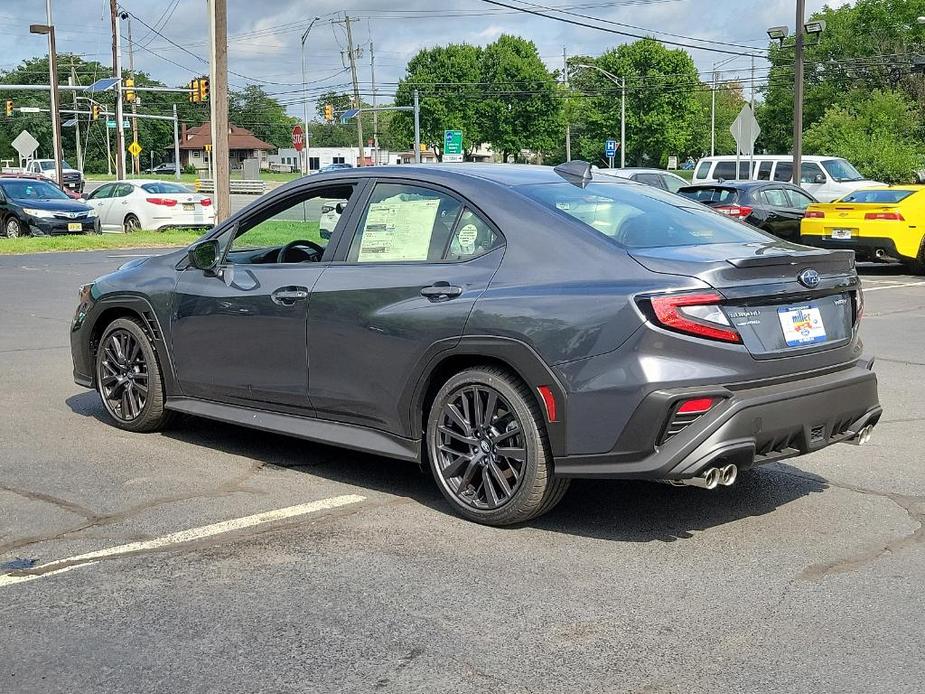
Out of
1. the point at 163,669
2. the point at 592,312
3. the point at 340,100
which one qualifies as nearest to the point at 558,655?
the point at 163,669

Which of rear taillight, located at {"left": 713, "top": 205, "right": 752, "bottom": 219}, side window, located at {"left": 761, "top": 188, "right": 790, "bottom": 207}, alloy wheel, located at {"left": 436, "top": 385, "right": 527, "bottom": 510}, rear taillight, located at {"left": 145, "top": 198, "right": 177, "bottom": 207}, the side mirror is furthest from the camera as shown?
rear taillight, located at {"left": 145, "top": 198, "right": 177, "bottom": 207}

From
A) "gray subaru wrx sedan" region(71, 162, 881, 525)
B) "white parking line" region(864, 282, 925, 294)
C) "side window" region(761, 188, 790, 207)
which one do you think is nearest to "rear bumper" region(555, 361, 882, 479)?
"gray subaru wrx sedan" region(71, 162, 881, 525)

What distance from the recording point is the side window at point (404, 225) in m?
5.59

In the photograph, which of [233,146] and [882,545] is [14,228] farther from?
[233,146]

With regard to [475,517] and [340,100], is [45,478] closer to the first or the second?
[475,517]

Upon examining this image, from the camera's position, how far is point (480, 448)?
17.2ft

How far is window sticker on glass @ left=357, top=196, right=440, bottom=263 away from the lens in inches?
222

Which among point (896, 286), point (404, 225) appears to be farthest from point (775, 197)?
point (404, 225)

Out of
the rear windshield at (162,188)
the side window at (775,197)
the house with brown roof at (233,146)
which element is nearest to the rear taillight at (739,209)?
the side window at (775,197)

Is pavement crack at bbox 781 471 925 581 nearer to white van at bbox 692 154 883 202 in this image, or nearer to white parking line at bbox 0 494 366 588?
white parking line at bbox 0 494 366 588

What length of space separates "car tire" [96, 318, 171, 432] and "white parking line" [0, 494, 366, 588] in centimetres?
179

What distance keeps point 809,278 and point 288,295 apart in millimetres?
2601

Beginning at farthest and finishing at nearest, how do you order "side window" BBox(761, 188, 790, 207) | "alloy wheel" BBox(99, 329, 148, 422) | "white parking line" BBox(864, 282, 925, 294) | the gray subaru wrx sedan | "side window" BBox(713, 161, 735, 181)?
1. "side window" BBox(713, 161, 735, 181)
2. "side window" BBox(761, 188, 790, 207)
3. "white parking line" BBox(864, 282, 925, 294)
4. "alloy wheel" BBox(99, 329, 148, 422)
5. the gray subaru wrx sedan

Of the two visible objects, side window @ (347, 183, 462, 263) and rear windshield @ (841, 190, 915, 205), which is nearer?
side window @ (347, 183, 462, 263)
